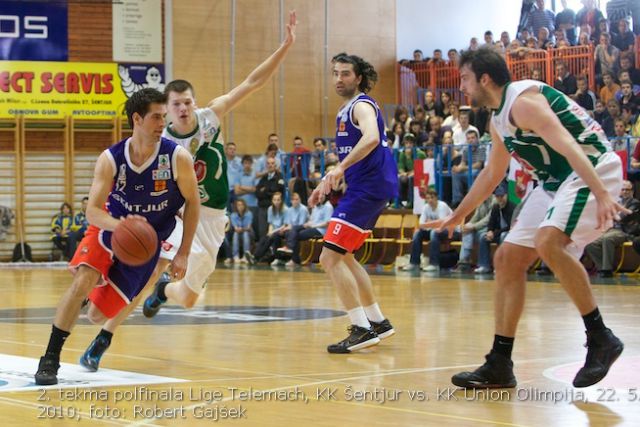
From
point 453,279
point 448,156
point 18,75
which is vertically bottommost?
point 453,279

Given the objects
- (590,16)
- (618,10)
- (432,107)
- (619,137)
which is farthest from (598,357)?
(590,16)

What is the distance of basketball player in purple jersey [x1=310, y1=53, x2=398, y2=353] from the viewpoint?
25.9 feet

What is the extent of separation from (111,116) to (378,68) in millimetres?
6723

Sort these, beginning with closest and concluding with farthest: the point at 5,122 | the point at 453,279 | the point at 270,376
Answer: the point at 270,376, the point at 453,279, the point at 5,122

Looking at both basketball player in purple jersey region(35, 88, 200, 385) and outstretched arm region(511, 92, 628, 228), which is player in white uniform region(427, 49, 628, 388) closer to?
outstretched arm region(511, 92, 628, 228)

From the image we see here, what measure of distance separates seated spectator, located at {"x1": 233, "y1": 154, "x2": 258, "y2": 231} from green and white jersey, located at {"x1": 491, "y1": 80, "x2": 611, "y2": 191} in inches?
662

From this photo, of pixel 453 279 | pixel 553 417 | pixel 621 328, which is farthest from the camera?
pixel 453 279

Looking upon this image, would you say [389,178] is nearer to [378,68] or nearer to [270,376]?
[270,376]

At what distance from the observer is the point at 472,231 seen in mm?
17828

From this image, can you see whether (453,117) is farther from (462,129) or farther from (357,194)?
(357,194)

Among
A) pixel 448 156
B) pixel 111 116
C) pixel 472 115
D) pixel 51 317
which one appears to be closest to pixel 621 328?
pixel 51 317

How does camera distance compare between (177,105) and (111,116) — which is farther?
(111,116)

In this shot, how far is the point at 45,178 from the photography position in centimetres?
2414

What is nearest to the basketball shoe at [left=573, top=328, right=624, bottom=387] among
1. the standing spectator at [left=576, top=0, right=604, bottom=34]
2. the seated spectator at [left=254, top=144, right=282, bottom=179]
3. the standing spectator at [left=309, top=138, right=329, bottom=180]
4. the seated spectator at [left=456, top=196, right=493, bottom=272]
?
the seated spectator at [left=456, top=196, right=493, bottom=272]
